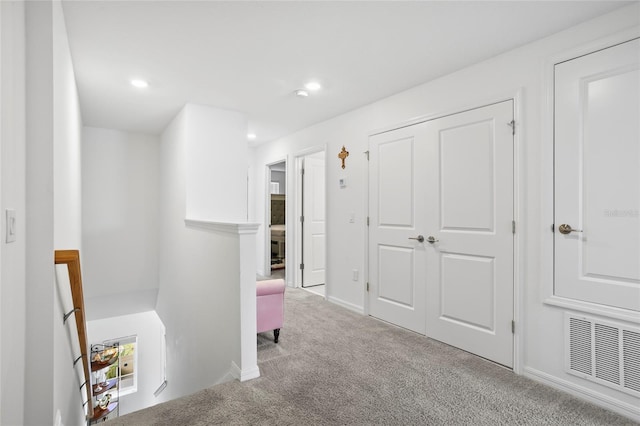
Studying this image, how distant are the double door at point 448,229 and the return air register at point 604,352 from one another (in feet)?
1.28

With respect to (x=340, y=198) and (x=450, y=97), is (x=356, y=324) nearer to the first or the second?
(x=340, y=198)

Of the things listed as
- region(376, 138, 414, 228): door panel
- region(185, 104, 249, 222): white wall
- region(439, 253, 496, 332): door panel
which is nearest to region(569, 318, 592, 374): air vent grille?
region(439, 253, 496, 332): door panel

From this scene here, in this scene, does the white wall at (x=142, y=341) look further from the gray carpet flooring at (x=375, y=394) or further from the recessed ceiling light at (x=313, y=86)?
the recessed ceiling light at (x=313, y=86)

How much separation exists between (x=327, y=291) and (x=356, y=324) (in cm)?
91

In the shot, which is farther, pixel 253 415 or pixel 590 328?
pixel 590 328

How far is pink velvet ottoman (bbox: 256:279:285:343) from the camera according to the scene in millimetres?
2894

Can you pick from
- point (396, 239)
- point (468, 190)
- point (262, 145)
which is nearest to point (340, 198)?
point (396, 239)

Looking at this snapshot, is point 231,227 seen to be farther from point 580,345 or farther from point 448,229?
point 580,345

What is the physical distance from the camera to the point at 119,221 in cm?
511

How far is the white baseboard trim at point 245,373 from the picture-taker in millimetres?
2297

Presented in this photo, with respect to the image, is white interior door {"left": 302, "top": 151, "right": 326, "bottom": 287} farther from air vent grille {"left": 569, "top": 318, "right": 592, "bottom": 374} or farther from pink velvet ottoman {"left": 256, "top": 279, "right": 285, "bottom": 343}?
air vent grille {"left": 569, "top": 318, "right": 592, "bottom": 374}

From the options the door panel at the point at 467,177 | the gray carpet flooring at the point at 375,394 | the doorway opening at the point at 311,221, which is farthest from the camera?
the doorway opening at the point at 311,221

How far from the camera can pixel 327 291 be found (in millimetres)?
4238

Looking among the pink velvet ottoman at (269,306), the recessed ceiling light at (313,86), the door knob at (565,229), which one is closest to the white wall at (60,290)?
the pink velvet ottoman at (269,306)
